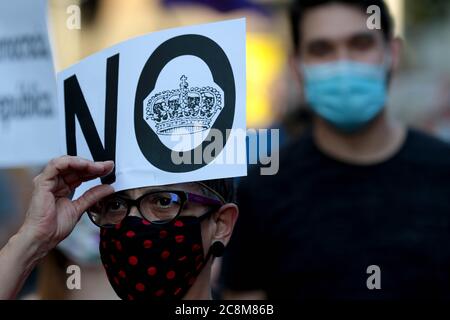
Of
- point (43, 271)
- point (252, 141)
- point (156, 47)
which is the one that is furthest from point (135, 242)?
point (43, 271)

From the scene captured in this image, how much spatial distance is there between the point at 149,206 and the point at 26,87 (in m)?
1.21

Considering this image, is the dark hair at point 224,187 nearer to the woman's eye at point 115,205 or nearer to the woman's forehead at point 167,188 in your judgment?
the woman's forehead at point 167,188

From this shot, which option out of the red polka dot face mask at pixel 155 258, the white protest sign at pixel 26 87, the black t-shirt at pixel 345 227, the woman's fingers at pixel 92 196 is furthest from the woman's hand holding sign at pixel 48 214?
the black t-shirt at pixel 345 227

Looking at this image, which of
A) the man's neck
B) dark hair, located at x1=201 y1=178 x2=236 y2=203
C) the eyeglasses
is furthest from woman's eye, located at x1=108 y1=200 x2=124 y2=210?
the man's neck

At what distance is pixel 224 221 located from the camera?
3188mm

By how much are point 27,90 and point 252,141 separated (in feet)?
3.45

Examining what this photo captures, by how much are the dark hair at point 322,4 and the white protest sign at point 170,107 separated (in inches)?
64.9

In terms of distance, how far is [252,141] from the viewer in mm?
4488

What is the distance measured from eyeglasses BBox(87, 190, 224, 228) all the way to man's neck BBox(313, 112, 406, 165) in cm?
140

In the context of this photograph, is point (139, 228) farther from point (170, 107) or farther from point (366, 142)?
point (366, 142)

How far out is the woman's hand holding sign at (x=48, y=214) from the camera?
2922 mm

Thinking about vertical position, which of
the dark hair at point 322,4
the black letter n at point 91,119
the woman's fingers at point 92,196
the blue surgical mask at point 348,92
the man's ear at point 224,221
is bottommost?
the man's ear at point 224,221

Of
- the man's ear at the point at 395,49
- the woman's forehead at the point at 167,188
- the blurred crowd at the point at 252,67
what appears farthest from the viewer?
the blurred crowd at the point at 252,67
